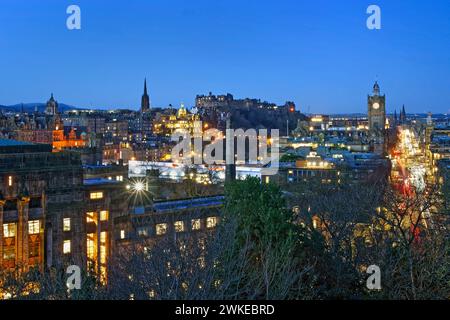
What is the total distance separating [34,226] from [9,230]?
1.33 meters

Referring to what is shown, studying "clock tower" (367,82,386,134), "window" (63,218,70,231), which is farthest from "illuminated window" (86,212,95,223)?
"clock tower" (367,82,386,134)

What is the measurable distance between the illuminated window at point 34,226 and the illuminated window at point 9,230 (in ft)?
2.68

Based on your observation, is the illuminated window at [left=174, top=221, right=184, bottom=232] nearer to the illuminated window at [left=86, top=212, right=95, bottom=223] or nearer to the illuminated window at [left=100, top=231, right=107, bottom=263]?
the illuminated window at [left=100, top=231, right=107, bottom=263]

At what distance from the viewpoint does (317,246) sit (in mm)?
17312

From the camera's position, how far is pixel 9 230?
2695 centimetres

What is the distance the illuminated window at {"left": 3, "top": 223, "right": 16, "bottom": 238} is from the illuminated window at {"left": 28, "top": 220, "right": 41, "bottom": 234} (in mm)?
816

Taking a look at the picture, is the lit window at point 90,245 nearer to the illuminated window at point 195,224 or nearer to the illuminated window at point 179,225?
the illuminated window at point 179,225

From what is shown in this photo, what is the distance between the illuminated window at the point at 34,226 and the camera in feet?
91.2

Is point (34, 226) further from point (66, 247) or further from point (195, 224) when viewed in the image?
point (195, 224)

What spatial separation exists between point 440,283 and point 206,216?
19945 millimetres

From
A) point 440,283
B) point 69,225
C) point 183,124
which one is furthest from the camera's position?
point 183,124

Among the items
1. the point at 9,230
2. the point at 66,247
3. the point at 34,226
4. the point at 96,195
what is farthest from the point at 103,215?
the point at 9,230
